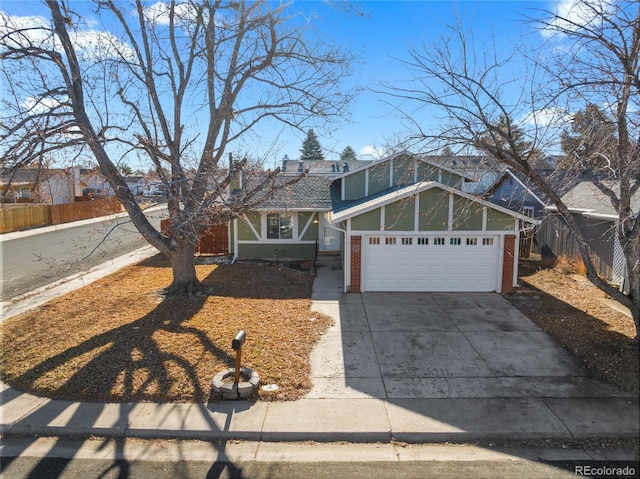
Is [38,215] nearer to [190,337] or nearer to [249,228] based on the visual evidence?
[249,228]

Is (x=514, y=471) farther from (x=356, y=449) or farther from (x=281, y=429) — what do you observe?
(x=281, y=429)

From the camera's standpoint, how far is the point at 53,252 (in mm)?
20094

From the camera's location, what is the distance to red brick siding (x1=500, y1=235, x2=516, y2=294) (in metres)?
12.4

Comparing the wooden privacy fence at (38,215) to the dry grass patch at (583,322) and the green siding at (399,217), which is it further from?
the dry grass patch at (583,322)

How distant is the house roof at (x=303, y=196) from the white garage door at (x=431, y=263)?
4.90 m

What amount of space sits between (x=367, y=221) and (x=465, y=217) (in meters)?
2.87

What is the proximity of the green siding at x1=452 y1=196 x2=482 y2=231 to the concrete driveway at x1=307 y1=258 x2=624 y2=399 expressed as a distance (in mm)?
2267

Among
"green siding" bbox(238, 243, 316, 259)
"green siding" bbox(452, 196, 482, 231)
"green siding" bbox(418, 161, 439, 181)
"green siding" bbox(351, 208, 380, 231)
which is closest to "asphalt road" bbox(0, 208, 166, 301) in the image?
"green siding" bbox(238, 243, 316, 259)

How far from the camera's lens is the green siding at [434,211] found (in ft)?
39.7

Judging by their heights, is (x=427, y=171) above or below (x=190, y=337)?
above

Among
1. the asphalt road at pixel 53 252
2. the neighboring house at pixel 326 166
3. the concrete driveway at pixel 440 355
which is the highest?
the neighboring house at pixel 326 166

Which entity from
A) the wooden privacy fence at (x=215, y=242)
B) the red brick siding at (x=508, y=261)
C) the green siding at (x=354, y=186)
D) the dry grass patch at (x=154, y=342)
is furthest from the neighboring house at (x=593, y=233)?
the wooden privacy fence at (x=215, y=242)

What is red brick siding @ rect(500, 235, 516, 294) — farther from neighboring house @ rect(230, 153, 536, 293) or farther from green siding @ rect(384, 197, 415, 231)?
green siding @ rect(384, 197, 415, 231)

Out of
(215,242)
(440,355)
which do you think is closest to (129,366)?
(440,355)
